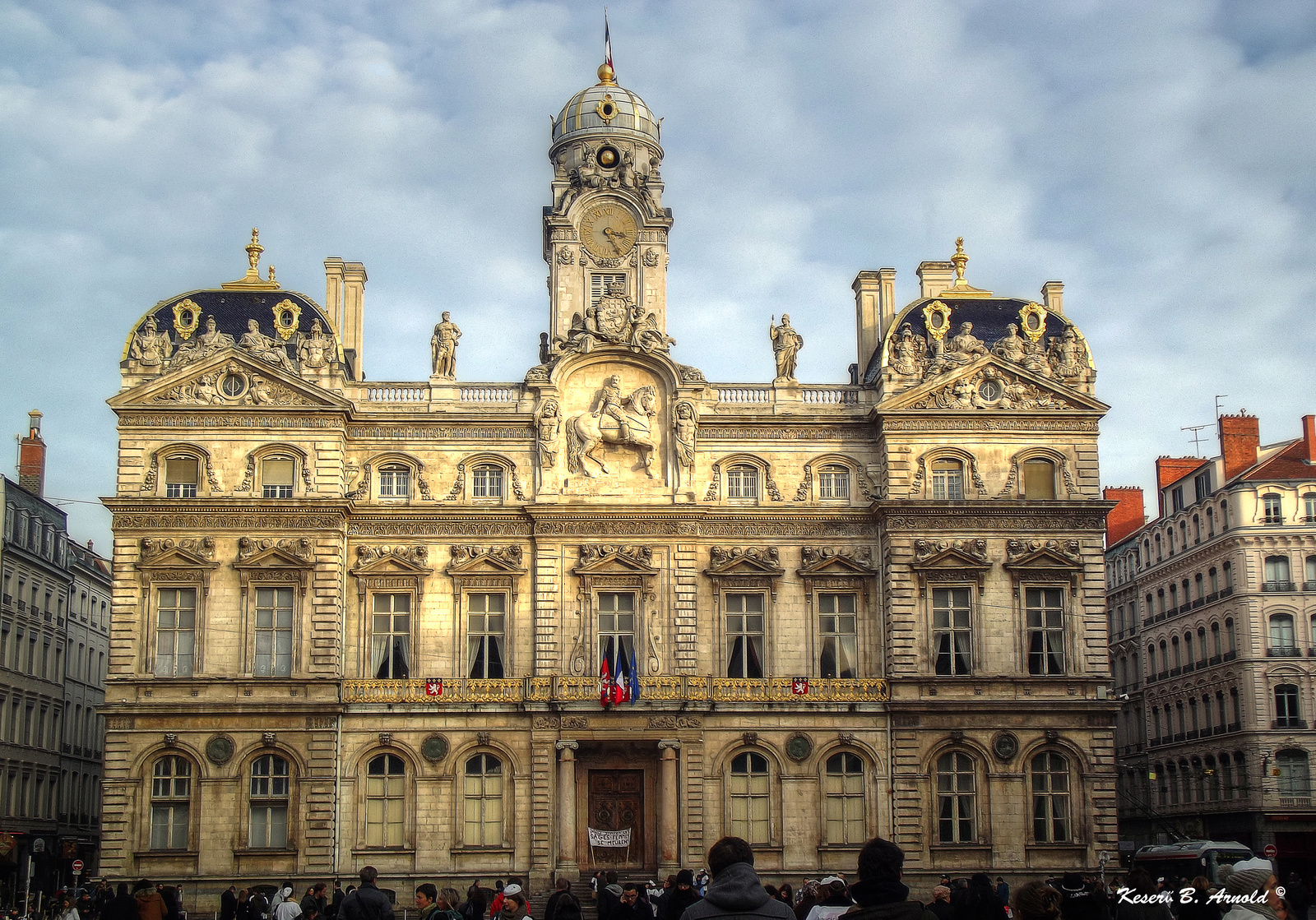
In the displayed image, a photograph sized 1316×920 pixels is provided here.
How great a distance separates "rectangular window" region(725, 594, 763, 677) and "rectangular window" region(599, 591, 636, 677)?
3.17 m

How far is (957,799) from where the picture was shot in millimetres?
49875

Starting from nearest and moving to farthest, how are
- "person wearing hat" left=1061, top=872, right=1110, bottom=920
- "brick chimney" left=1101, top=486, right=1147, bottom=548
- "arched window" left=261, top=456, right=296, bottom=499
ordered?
"person wearing hat" left=1061, top=872, right=1110, bottom=920 → "arched window" left=261, top=456, right=296, bottom=499 → "brick chimney" left=1101, top=486, right=1147, bottom=548

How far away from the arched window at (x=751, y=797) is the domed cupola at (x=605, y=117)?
74.2 ft

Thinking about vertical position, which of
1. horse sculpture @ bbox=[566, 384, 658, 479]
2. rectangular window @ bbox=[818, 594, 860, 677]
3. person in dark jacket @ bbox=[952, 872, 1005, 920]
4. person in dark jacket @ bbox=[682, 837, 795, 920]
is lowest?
person in dark jacket @ bbox=[952, 872, 1005, 920]

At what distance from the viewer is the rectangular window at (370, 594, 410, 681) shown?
166ft

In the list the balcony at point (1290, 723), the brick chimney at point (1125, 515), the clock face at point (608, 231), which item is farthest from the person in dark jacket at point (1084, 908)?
the brick chimney at point (1125, 515)

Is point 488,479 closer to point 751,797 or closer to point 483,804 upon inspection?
point 483,804

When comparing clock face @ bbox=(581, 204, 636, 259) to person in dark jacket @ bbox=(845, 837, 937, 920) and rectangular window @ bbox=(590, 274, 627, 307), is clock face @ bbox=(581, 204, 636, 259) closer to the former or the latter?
rectangular window @ bbox=(590, 274, 627, 307)

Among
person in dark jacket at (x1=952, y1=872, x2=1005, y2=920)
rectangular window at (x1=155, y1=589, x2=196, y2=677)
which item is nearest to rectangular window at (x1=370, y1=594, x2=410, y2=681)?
rectangular window at (x1=155, y1=589, x2=196, y2=677)

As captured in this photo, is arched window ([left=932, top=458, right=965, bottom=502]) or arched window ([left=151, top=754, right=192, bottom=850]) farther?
arched window ([left=932, top=458, right=965, bottom=502])

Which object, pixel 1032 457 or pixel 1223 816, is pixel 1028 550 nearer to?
pixel 1032 457

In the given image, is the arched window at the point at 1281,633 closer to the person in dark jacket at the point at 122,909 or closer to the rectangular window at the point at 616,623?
the rectangular window at the point at 616,623

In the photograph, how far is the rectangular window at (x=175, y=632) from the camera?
4934 centimetres

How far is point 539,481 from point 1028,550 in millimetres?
16107
